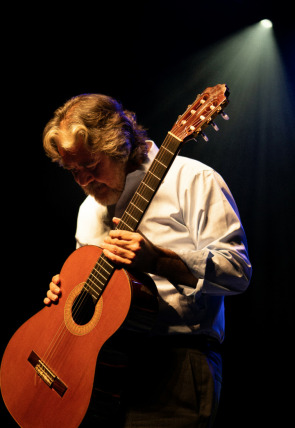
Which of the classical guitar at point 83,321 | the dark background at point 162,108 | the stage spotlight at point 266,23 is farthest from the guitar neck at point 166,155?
the stage spotlight at point 266,23

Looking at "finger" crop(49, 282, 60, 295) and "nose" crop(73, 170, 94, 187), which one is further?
"nose" crop(73, 170, 94, 187)

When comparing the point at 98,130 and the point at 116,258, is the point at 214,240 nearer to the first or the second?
the point at 116,258

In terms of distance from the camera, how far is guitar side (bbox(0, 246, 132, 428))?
1.52m

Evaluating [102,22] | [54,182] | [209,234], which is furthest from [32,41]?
[209,234]

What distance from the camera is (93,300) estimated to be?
1.62m

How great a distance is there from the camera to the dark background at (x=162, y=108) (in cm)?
269

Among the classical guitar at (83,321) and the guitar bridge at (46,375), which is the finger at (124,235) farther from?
the guitar bridge at (46,375)

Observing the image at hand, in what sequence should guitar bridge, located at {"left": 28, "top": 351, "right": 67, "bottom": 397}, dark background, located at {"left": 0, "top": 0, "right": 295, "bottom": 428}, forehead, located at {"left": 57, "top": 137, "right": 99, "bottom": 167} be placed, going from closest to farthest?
guitar bridge, located at {"left": 28, "top": 351, "right": 67, "bottom": 397} → forehead, located at {"left": 57, "top": 137, "right": 99, "bottom": 167} → dark background, located at {"left": 0, "top": 0, "right": 295, "bottom": 428}

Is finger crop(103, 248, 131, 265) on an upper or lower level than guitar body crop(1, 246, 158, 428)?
upper

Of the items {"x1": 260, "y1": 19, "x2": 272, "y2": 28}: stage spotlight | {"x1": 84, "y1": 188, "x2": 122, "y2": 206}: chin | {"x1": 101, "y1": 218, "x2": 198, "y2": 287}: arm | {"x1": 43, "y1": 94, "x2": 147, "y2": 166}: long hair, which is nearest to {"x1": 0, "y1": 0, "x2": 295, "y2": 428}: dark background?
{"x1": 260, "y1": 19, "x2": 272, "y2": 28}: stage spotlight

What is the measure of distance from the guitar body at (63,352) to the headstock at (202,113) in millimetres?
598

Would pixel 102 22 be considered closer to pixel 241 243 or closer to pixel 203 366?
pixel 241 243

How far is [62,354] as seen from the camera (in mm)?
1665

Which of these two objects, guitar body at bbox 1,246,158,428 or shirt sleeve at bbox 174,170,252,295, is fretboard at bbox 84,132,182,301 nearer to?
guitar body at bbox 1,246,158,428
